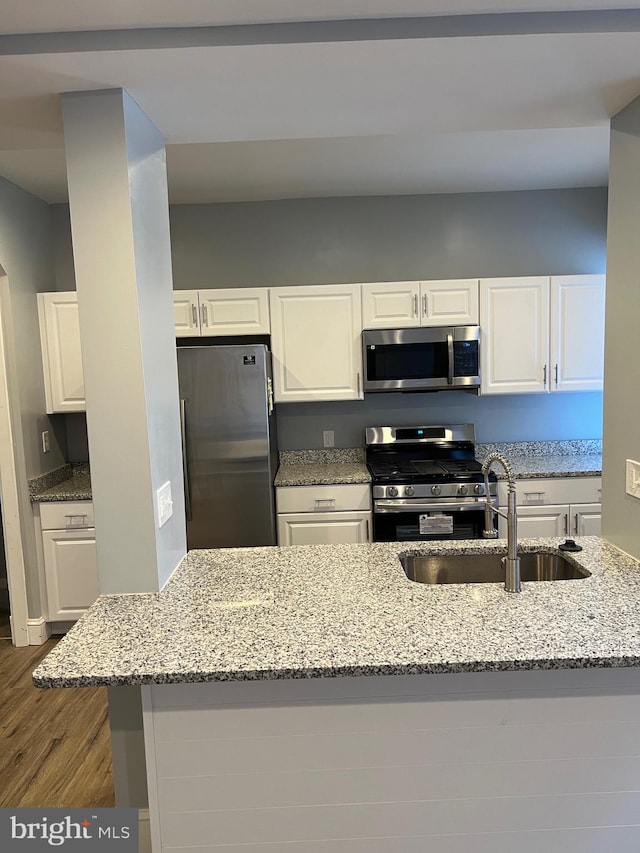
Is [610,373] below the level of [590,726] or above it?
above

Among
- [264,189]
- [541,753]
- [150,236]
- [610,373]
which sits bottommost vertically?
[541,753]

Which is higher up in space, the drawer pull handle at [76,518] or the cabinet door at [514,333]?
the cabinet door at [514,333]

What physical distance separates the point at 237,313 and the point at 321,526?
4.63ft

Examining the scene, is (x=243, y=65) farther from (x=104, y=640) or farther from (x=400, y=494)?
(x=400, y=494)

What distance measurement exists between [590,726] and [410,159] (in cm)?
283

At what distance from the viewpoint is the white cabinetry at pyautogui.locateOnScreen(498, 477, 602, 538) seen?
349cm

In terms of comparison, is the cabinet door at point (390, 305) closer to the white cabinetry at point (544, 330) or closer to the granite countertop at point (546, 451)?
the white cabinetry at point (544, 330)

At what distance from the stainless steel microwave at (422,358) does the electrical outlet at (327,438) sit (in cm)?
58

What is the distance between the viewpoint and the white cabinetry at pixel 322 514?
3525 millimetres

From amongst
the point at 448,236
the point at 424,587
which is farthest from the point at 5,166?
the point at 424,587

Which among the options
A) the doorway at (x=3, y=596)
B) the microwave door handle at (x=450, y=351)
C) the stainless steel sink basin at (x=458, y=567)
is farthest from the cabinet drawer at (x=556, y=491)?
the doorway at (x=3, y=596)

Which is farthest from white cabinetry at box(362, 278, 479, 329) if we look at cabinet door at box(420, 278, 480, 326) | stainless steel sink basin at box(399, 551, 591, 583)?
stainless steel sink basin at box(399, 551, 591, 583)

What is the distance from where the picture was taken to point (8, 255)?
333cm

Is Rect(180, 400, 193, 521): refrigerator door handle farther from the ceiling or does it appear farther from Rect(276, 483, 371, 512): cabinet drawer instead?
the ceiling
